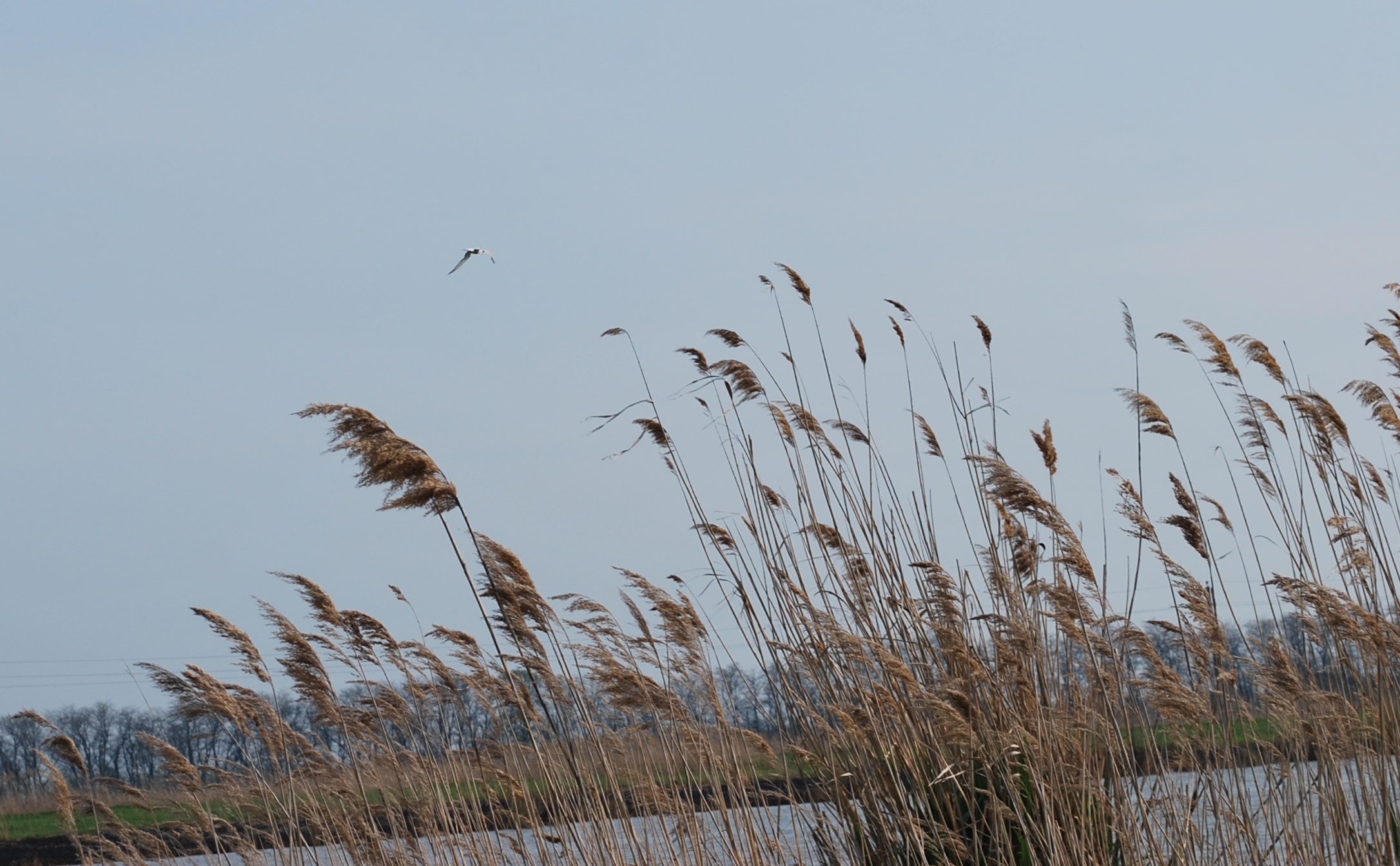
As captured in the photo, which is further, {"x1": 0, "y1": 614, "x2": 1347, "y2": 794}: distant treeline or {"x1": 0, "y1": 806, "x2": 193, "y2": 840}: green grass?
{"x1": 0, "y1": 806, "x2": 193, "y2": 840}: green grass

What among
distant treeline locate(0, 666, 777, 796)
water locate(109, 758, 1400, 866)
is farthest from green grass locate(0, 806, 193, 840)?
water locate(109, 758, 1400, 866)

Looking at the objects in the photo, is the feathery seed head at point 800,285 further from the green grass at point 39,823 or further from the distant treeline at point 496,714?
the green grass at point 39,823

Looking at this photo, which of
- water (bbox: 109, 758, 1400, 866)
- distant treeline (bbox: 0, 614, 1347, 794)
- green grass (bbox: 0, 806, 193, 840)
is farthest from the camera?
green grass (bbox: 0, 806, 193, 840)

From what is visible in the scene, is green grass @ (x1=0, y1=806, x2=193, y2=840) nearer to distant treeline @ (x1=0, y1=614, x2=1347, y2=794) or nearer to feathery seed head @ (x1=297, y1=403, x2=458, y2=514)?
distant treeline @ (x1=0, y1=614, x2=1347, y2=794)

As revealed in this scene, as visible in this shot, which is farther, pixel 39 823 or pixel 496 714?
pixel 39 823

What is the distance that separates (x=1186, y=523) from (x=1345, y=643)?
0.68m

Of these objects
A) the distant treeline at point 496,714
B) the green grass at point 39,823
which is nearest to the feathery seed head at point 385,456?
the distant treeline at point 496,714

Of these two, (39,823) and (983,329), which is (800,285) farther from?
(39,823)

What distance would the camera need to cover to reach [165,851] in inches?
233

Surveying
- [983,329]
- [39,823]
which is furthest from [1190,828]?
[39,823]

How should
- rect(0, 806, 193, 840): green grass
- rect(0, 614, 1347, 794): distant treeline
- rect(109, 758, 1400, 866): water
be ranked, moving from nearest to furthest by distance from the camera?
rect(109, 758, 1400, 866): water < rect(0, 614, 1347, 794): distant treeline < rect(0, 806, 193, 840): green grass

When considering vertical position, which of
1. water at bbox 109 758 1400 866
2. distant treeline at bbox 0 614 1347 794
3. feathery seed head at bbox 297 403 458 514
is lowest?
water at bbox 109 758 1400 866

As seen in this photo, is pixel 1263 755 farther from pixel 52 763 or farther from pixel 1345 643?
pixel 52 763

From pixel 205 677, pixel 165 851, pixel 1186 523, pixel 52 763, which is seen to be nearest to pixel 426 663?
pixel 205 677
